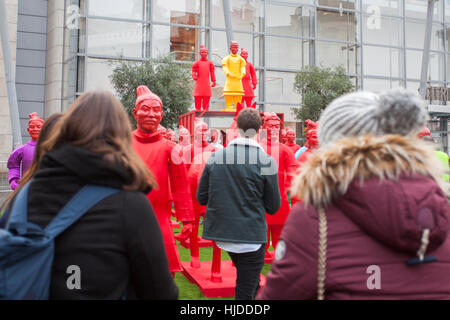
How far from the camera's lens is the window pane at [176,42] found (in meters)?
20.2

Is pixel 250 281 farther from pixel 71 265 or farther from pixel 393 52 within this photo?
pixel 393 52

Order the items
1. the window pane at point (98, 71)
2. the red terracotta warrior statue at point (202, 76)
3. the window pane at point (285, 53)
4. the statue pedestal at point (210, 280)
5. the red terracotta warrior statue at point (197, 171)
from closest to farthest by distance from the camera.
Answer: the statue pedestal at point (210, 280)
the red terracotta warrior statue at point (197, 171)
the red terracotta warrior statue at point (202, 76)
the window pane at point (98, 71)
the window pane at point (285, 53)

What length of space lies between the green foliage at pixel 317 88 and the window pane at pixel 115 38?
7.16m

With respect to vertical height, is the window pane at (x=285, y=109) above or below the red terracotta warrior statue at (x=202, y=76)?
above

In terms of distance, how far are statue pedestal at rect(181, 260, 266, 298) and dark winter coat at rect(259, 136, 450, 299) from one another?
10.7ft

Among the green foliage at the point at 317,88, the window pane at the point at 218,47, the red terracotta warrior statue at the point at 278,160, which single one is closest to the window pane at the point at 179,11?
the window pane at the point at 218,47

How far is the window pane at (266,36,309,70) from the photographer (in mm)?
22219

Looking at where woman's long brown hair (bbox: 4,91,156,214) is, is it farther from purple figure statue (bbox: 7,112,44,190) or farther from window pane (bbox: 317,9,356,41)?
window pane (bbox: 317,9,356,41)

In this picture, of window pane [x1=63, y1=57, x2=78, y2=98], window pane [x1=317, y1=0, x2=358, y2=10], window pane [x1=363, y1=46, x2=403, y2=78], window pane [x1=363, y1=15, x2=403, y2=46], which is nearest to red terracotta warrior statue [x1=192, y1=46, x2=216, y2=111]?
window pane [x1=63, y1=57, x2=78, y2=98]

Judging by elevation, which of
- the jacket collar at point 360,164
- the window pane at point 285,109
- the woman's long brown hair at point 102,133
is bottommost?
the jacket collar at point 360,164

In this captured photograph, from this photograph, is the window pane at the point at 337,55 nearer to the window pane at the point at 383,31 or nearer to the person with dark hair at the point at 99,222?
the window pane at the point at 383,31

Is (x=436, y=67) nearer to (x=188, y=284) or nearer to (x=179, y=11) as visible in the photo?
(x=179, y=11)

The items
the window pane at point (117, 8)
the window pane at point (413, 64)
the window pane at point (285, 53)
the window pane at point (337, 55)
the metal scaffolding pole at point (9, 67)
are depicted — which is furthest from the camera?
the window pane at point (413, 64)

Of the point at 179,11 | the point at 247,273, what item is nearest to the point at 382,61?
the point at 179,11
